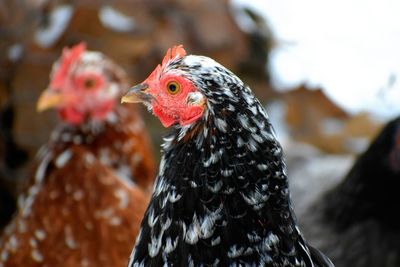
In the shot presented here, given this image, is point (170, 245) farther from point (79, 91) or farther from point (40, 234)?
point (79, 91)

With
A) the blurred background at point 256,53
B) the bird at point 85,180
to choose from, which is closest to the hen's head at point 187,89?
the bird at point 85,180

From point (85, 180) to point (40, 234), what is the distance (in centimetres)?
23

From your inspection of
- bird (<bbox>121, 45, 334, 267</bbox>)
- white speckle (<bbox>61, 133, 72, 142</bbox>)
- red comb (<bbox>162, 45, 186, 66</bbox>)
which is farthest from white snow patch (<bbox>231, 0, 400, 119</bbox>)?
bird (<bbox>121, 45, 334, 267</bbox>)

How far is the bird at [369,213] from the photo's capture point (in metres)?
3.04

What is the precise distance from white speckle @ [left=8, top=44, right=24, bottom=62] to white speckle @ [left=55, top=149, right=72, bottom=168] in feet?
4.56

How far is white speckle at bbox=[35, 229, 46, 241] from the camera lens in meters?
2.61

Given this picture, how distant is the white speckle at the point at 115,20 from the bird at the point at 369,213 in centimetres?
165

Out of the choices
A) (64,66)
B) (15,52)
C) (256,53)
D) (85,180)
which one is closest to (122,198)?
(85,180)

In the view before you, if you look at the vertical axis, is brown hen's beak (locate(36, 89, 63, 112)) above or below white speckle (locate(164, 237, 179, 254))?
above

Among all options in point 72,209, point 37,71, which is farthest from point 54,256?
point 37,71

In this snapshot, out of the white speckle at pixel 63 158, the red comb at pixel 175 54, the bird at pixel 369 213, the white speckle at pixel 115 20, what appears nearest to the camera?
the red comb at pixel 175 54

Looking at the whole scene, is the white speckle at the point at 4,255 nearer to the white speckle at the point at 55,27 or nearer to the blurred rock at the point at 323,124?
the white speckle at the point at 55,27

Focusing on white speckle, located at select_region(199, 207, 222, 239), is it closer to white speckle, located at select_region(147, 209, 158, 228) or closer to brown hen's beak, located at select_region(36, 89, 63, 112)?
white speckle, located at select_region(147, 209, 158, 228)

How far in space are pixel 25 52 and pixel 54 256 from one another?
5.70 ft
